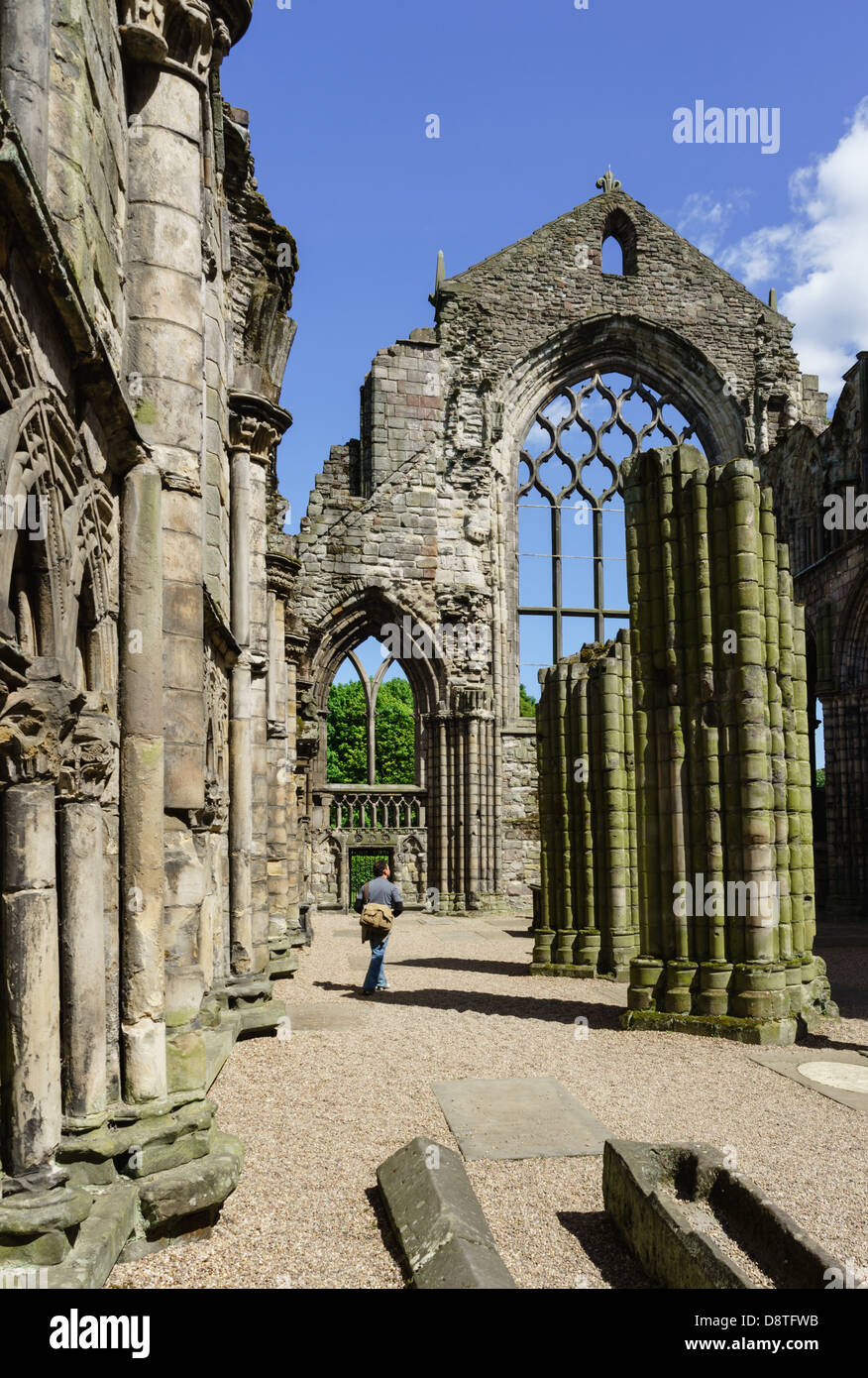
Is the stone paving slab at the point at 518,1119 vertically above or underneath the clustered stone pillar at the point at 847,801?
underneath

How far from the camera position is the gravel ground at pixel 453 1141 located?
384 cm

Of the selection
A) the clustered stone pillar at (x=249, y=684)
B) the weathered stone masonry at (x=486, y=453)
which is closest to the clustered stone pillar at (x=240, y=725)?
the clustered stone pillar at (x=249, y=684)

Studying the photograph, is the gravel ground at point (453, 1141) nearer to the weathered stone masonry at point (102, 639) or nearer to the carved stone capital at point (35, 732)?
the weathered stone masonry at point (102, 639)

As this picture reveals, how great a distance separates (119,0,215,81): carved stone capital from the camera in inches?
189

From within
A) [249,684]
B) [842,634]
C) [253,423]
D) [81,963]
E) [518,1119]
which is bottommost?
[518,1119]

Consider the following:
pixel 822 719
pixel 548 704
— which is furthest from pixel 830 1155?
pixel 822 719

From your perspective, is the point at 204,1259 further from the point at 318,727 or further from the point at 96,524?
the point at 318,727

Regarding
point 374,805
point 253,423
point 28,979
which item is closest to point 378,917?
point 253,423

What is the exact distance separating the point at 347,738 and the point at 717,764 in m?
31.8

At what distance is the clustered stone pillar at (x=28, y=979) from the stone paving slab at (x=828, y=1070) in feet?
15.6

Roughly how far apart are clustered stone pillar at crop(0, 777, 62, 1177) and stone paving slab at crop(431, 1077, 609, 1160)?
2528 mm

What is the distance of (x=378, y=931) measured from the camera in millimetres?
10273

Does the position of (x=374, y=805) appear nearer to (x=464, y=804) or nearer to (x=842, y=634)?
(x=464, y=804)
